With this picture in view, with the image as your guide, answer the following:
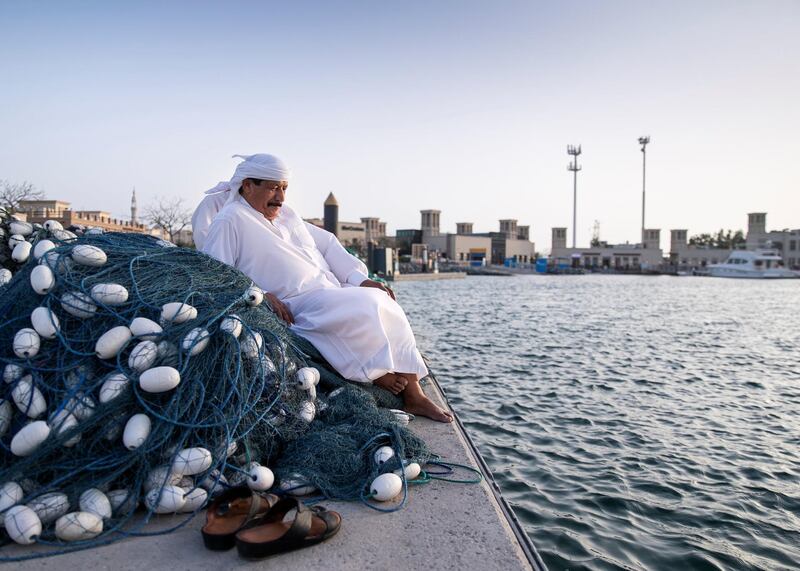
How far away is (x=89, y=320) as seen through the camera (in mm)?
2449

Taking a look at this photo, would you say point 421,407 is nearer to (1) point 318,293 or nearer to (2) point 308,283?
(1) point 318,293

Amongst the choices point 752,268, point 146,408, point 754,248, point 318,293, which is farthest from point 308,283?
point 754,248

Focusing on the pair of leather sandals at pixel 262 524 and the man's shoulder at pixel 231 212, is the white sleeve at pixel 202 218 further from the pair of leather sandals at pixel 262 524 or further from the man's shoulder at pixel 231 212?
the pair of leather sandals at pixel 262 524

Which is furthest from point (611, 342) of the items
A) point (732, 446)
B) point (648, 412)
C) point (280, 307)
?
point (280, 307)

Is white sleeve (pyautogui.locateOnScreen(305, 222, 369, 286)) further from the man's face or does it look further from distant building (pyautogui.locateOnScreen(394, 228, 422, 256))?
distant building (pyautogui.locateOnScreen(394, 228, 422, 256))

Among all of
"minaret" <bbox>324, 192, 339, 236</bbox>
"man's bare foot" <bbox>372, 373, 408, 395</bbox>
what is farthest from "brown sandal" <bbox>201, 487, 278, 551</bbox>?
"minaret" <bbox>324, 192, 339, 236</bbox>

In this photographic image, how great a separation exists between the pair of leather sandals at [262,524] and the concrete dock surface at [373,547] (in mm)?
36

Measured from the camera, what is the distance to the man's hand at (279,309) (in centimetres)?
348

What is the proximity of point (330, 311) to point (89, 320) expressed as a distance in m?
1.35

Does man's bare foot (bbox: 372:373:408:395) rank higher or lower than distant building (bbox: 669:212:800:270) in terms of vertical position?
lower

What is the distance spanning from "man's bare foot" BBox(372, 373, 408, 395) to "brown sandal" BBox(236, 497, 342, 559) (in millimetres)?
1471

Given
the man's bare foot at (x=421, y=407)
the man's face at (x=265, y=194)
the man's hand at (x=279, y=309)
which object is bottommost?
the man's bare foot at (x=421, y=407)

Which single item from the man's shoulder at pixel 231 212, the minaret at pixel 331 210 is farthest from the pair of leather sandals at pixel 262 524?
the minaret at pixel 331 210

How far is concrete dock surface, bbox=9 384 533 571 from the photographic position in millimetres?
1816
